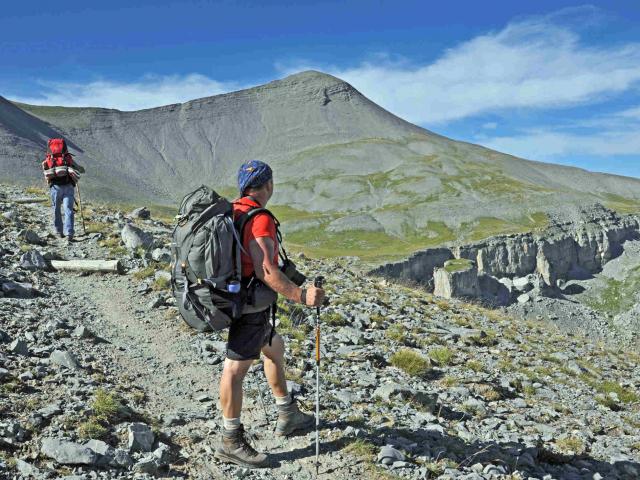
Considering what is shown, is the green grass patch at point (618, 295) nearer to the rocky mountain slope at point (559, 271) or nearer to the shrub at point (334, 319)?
the rocky mountain slope at point (559, 271)

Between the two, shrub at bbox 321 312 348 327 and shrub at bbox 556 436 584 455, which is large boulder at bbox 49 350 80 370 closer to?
shrub at bbox 321 312 348 327

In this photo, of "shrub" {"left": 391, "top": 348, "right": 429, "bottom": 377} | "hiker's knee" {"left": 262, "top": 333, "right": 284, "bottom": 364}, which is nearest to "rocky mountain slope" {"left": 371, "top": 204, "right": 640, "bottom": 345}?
"shrub" {"left": 391, "top": 348, "right": 429, "bottom": 377}

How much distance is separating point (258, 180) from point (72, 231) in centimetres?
1423

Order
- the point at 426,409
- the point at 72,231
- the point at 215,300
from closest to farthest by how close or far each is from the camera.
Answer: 1. the point at 215,300
2. the point at 426,409
3. the point at 72,231

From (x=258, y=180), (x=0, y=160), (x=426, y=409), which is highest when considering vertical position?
(x=0, y=160)

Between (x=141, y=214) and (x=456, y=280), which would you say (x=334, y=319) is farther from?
(x=456, y=280)

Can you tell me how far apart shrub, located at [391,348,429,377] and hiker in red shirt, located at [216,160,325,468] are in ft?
18.7

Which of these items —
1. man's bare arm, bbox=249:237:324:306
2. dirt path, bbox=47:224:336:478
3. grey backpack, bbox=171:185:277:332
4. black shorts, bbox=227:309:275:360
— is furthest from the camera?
dirt path, bbox=47:224:336:478

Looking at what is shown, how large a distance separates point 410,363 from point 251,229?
22.9ft

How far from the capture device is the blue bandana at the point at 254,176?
6184mm

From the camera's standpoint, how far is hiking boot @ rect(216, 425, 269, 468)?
6.28 meters

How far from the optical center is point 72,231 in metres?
18.0

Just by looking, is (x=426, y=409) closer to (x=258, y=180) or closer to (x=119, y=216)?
(x=258, y=180)

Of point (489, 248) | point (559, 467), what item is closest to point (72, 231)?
point (559, 467)
